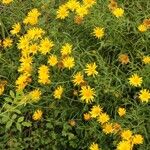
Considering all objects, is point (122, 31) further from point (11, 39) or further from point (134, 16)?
point (11, 39)

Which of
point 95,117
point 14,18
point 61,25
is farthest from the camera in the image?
point 14,18

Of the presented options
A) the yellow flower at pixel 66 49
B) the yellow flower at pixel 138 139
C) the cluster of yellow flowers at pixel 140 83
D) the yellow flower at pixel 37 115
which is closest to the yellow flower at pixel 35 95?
A: the yellow flower at pixel 37 115

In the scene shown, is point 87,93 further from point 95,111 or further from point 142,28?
point 142,28

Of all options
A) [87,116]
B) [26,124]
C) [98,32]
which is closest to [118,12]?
[98,32]

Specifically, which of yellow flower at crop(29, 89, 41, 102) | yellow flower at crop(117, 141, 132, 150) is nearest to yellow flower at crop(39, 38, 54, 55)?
yellow flower at crop(29, 89, 41, 102)

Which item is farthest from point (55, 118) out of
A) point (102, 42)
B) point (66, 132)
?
point (102, 42)

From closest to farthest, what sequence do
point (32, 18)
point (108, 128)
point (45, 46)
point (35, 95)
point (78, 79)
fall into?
point (108, 128) → point (78, 79) → point (35, 95) → point (45, 46) → point (32, 18)

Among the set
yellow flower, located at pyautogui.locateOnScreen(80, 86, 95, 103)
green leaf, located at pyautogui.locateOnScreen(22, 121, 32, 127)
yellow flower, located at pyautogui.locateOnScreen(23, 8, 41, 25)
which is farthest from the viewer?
yellow flower, located at pyautogui.locateOnScreen(23, 8, 41, 25)

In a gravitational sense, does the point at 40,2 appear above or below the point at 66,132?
above

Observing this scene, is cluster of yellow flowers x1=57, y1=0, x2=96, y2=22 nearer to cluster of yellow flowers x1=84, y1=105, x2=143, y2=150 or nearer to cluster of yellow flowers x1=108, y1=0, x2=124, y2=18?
cluster of yellow flowers x1=108, y1=0, x2=124, y2=18
